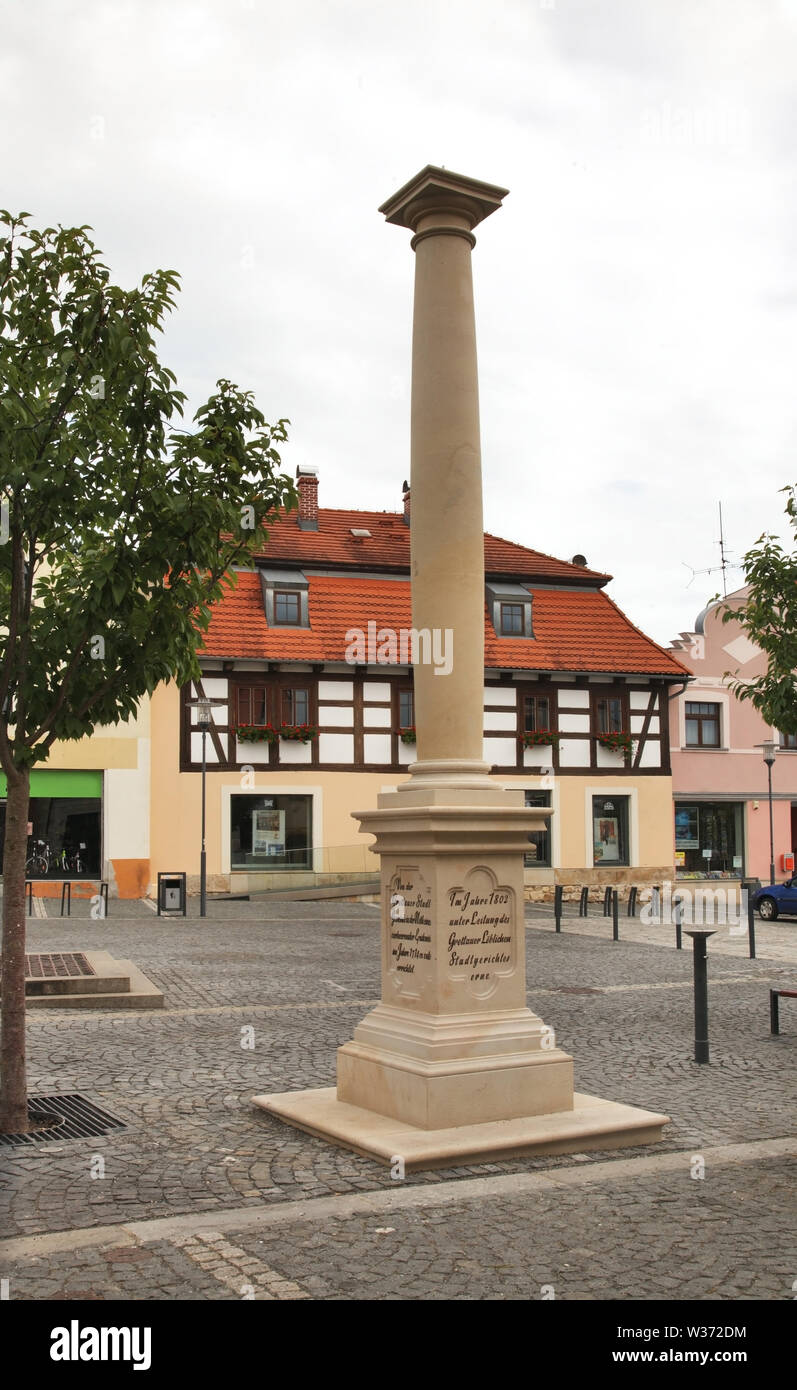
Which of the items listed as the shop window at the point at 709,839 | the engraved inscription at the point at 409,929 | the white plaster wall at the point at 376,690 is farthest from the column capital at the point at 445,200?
the shop window at the point at 709,839

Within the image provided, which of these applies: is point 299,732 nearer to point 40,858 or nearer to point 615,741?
point 40,858

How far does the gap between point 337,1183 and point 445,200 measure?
5391 mm

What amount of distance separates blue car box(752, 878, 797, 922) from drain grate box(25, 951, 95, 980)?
56.7ft

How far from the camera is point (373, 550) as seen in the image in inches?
1293

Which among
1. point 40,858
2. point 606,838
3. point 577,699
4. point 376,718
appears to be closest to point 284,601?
point 376,718

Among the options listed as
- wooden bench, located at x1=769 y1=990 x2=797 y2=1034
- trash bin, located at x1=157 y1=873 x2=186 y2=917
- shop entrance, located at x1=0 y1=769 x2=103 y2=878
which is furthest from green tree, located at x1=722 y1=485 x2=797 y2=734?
shop entrance, located at x1=0 y1=769 x2=103 y2=878

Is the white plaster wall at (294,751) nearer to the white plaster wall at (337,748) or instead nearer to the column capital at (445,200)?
the white plaster wall at (337,748)

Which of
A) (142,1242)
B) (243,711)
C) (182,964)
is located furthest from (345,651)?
(142,1242)

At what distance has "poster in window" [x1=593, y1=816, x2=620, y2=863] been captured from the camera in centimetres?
3194

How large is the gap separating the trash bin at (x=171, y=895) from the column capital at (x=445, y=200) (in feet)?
59.1

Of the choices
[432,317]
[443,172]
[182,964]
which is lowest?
[182,964]
